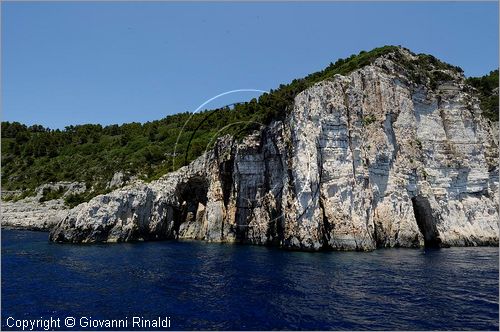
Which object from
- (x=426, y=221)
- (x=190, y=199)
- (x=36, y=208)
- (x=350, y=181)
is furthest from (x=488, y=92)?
(x=36, y=208)

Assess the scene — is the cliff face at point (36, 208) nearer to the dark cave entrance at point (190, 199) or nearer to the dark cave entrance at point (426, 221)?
the dark cave entrance at point (190, 199)

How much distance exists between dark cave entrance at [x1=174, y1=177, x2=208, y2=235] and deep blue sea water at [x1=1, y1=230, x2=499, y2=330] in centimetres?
2441

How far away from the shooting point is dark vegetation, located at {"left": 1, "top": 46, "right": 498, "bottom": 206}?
2247 inches

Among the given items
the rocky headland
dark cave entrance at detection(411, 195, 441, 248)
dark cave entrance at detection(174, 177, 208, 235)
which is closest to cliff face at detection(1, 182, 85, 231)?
the rocky headland

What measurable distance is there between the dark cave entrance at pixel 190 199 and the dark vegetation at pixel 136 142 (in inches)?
221

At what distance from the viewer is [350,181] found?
4509cm

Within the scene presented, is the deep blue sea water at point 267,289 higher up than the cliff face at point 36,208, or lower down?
lower down

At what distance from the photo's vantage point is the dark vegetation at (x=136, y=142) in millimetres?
57062

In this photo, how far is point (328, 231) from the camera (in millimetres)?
44031

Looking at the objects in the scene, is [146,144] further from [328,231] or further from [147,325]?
[147,325]

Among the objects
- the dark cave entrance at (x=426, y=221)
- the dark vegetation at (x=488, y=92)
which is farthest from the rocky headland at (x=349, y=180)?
the dark vegetation at (x=488, y=92)

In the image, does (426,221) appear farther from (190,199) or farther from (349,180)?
(190,199)

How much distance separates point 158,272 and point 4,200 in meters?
74.5

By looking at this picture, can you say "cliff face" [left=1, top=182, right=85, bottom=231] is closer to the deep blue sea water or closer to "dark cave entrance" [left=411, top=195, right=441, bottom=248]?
the deep blue sea water
